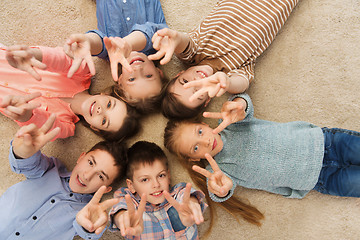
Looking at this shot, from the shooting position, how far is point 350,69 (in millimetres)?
1099

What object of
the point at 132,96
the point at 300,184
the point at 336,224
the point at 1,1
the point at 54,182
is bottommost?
the point at 336,224

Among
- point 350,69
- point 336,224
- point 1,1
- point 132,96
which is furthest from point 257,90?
point 1,1

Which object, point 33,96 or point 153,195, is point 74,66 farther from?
point 153,195

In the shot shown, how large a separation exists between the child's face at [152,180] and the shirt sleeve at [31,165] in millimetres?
353

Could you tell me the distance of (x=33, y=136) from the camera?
Result: 82 cm

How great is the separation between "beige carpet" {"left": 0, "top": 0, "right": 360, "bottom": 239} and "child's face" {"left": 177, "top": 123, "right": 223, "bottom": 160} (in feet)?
0.65

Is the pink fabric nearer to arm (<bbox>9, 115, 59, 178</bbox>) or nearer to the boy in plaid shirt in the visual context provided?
arm (<bbox>9, 115, 59, 178</bbox>)

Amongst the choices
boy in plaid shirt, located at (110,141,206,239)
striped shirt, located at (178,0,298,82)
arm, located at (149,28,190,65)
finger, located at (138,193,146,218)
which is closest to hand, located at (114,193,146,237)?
finger, located at (138,193,146,218)

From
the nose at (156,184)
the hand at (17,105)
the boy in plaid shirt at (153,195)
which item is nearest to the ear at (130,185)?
the boy in plaid shirt at (153,195)

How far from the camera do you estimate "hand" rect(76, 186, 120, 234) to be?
2.56 feet

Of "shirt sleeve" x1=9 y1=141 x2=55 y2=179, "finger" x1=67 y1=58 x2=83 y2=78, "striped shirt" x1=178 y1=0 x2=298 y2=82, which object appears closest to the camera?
"finger" x1=67 y1=58 x2=83 y2=78

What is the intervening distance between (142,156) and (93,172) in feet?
0.62

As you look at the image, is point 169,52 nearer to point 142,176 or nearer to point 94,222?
point 142,176

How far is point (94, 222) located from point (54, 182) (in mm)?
331
